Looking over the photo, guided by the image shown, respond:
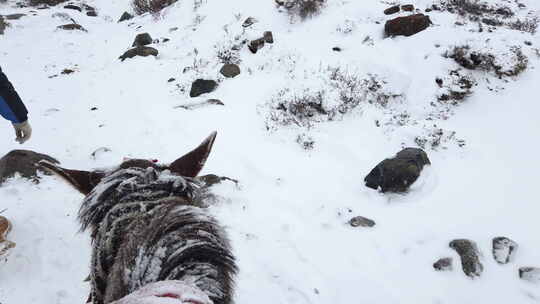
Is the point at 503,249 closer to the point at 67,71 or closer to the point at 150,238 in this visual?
the point at 150,238

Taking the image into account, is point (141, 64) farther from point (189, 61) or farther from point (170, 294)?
point (170, 294)

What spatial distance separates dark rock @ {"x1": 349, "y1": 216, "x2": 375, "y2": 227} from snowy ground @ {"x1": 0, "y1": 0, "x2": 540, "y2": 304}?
71 mm

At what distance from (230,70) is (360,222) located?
4.73 metres

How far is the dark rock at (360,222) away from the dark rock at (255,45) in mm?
5430

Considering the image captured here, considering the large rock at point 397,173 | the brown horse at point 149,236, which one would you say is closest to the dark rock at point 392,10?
the large rock at point 397,173

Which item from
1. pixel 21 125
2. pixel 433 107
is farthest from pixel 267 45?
pixel 21 125

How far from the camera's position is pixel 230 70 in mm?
7156

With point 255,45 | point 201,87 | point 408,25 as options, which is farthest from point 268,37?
point 408,25

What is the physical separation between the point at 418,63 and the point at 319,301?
498 cm

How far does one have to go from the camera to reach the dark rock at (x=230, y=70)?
280 inches

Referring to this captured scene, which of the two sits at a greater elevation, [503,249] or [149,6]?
[503,249]

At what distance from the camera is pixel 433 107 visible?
5.39m

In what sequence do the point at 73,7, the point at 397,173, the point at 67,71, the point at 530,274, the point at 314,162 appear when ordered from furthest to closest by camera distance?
the point at 73,7, the point at 67,71, the point at 314,162, the point at 397,173, the point at 530,274

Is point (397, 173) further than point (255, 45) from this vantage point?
No
